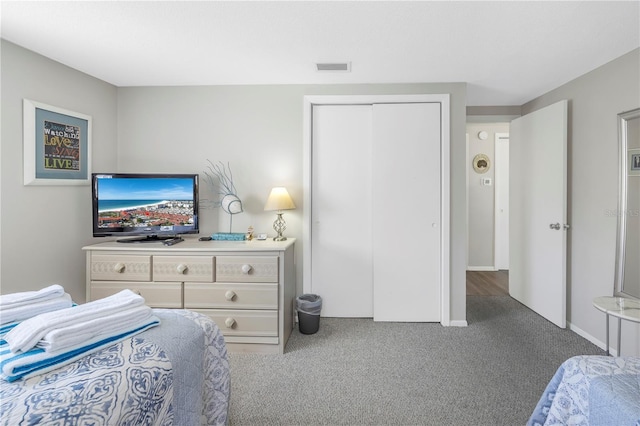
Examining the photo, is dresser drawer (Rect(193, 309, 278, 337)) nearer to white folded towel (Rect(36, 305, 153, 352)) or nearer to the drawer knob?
the drawer knob

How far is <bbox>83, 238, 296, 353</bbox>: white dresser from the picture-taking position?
2.53m

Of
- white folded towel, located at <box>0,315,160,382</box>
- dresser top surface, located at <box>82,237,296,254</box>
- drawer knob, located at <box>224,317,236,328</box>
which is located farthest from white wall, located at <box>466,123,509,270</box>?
white folded towel, located at <box>0,315,160,382</box>

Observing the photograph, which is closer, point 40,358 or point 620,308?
point 40,358

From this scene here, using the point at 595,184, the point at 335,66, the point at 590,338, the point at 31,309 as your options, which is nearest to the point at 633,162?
the point at 595,184

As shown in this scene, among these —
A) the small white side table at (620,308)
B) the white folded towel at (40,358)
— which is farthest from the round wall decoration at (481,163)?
the white folded towel at (40,358)

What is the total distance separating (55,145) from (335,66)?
2.38m

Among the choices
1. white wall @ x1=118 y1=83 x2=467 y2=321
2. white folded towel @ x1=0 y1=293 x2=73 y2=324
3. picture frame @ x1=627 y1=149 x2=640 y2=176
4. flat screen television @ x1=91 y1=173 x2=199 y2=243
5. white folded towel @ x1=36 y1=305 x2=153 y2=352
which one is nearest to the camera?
white folded towel @ x1=36 y1=305 x2=153 y2=352

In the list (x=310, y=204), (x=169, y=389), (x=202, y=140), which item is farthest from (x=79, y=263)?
(x=169, y=389)

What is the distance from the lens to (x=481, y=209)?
5211 mm

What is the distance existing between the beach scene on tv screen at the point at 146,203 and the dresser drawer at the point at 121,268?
0.31m

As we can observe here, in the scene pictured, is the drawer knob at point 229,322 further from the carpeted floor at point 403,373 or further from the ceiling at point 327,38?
the ceiling at point 327,38

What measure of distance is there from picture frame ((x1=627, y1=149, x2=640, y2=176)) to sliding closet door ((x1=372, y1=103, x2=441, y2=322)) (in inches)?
54.3

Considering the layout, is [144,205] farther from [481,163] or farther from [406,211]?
[481,163]

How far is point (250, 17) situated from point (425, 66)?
1.52 metres
